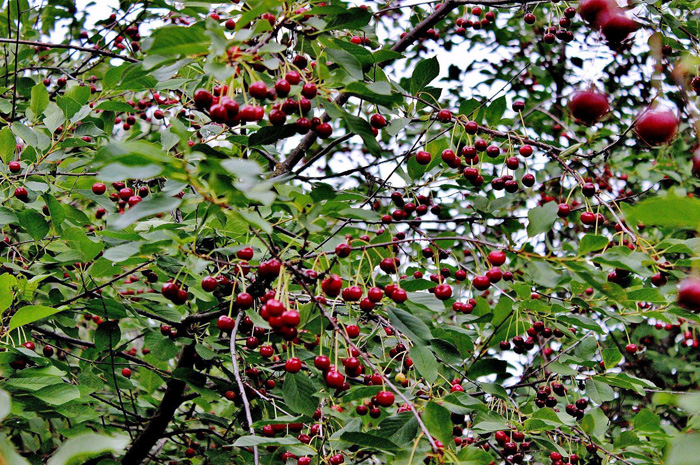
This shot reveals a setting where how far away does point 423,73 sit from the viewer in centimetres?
184

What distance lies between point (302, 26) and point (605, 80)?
3.79 m

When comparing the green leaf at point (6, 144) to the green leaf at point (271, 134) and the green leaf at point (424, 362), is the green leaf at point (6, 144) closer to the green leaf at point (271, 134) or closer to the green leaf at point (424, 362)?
the green leaf at point (271, 134)

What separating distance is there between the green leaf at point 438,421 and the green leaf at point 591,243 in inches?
19.1

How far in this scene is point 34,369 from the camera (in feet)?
5.38

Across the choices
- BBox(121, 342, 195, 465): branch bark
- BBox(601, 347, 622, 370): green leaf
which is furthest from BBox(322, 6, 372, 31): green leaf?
BBox(601, 347, 622, 370): green leaf

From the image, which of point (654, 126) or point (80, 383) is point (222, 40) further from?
point (80, 383)

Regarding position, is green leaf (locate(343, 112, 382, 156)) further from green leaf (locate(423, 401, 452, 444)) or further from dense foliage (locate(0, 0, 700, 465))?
green leaf (locate(423, 401, 452, 444))

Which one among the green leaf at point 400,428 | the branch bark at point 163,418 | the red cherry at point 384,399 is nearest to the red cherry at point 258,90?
the red cherry at point 384,399

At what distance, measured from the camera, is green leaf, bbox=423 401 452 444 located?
51.2 inches

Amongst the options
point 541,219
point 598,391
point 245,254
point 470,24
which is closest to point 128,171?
point 245,254

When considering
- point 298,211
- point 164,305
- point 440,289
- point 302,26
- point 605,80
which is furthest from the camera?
point 605,80

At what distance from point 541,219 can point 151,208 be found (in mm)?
887

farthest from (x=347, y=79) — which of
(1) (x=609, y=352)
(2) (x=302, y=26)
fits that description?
(1) (x=609, y=352)

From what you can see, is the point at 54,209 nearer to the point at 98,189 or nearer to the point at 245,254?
the point at 98,189
